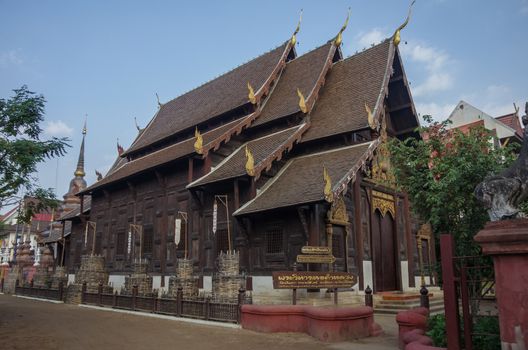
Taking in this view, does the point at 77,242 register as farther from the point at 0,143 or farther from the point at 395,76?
the point at 395,76

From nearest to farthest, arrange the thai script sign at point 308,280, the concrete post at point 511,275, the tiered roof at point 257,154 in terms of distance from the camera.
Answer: the concrete post at point 511,275
the thai script sign at point 308,280
the tiered roof at point 257,154

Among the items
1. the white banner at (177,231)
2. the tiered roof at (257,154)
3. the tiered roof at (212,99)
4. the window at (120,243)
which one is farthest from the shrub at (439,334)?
the window at (120,243)

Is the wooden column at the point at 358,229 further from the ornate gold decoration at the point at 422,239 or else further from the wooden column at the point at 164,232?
the wooden column at the point at 164,232

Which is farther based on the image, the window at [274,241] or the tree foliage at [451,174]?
the window at [274,241]

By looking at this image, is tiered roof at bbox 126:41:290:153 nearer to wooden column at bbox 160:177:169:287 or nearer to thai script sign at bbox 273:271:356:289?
wooden column at bbox 160:177:169:287

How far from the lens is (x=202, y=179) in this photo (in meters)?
17.1

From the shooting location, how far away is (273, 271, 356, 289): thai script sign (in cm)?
1112

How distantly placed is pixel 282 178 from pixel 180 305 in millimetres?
5666

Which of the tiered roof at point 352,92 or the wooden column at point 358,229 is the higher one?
the tiered roof at point 352,92

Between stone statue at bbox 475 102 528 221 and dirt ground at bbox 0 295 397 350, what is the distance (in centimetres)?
495

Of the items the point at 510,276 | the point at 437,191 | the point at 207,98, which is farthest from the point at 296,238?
the point at 207,98

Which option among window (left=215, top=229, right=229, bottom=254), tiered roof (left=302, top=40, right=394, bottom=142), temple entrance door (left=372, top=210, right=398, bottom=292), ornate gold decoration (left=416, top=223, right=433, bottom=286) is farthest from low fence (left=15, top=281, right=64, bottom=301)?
ornate gold decoration (left=416, top=223, right=433, bottom=286)

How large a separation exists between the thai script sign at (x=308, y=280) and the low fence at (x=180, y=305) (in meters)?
1.24

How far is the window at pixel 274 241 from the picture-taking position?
14.7m
